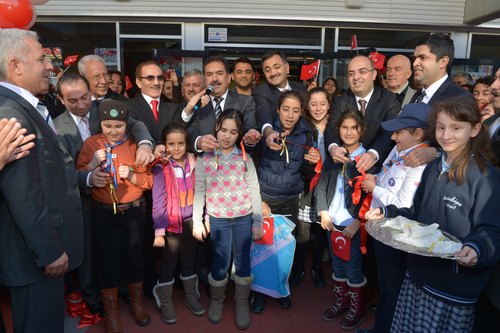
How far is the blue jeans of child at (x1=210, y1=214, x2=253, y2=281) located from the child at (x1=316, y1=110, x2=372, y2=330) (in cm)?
68

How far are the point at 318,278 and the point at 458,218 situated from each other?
6.87 ft

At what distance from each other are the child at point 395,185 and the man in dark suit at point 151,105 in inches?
76.0

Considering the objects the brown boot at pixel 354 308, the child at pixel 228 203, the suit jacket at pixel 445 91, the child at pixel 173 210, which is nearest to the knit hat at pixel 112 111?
the child at pixel 173 210

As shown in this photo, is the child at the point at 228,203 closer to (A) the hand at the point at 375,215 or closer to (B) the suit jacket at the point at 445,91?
(A) the hand at the point at 375,215

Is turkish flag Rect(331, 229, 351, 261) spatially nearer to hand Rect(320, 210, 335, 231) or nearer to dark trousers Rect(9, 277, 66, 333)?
hand Rect(320, 210, 335, 231)

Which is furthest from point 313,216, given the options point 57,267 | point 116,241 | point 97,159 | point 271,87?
point 57,267

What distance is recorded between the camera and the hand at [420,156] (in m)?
2.35

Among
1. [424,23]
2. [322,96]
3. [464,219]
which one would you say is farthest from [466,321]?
[424,23]

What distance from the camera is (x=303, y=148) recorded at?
323 cm

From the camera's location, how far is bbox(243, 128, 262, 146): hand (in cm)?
293

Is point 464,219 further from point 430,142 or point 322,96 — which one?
point 322,96

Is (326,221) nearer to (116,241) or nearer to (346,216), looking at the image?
(346,216)

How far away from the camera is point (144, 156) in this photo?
2.74 metres

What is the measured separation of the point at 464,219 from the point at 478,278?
1.07 feet
